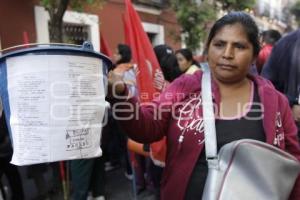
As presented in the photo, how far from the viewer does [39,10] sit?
28.4 ft

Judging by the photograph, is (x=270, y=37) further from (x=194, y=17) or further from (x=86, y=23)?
(x=194, y=17)

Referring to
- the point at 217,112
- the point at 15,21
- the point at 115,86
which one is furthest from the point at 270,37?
the point at 115,86

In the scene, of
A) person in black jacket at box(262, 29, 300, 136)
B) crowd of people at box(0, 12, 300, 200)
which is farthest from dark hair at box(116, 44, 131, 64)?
crowd of people at box(0, 12, 300, 200)

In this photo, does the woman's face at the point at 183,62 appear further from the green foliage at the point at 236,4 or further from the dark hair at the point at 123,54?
the green foliage at the point at 236,4

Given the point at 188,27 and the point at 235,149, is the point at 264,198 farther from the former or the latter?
the point at 188,27

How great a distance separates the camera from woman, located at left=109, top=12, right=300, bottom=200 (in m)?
1.92

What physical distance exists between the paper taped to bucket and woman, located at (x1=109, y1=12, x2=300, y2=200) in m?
0.24

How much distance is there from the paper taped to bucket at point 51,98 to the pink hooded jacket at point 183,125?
0.76 ft

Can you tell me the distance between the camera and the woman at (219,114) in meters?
1.92

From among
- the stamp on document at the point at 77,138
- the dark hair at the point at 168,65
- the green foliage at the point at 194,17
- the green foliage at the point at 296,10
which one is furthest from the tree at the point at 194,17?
the green foliage at the point at 296,10

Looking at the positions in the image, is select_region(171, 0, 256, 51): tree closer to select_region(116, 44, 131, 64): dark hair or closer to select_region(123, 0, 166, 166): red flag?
select_region(116, 44, 131, 64): dark hair

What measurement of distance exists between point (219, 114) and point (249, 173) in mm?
375

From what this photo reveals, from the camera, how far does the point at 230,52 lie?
192cm

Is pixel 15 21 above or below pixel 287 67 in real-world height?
above
